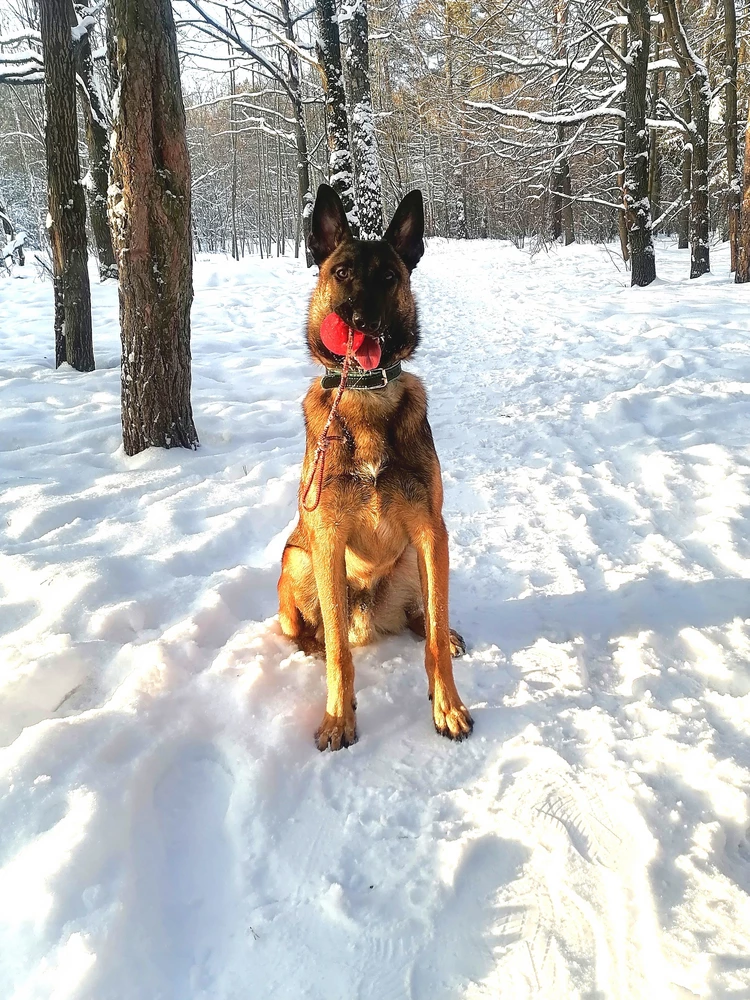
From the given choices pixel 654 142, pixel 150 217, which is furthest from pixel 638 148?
pixel 150 217

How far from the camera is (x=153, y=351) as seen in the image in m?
4.42

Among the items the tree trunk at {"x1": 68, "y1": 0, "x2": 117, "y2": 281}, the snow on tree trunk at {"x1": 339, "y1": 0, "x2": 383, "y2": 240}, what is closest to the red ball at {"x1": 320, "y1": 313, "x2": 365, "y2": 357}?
the tree trunk at {"x1": 68, "y1": 0, "x2": 117, "y2": 281}

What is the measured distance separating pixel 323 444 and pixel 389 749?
114 cm

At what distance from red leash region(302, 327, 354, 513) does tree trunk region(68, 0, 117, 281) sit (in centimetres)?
614

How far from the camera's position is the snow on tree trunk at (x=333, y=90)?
388 inches

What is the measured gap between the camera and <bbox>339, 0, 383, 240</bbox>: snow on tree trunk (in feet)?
29.5

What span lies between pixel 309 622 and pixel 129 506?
203cm

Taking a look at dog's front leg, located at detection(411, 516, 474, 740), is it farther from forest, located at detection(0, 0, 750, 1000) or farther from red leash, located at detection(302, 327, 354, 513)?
red leash, located at detection(302, 327, 354, 513)

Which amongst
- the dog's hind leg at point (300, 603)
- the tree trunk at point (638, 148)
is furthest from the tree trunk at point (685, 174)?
the dog's hind leg at point (300, 603)

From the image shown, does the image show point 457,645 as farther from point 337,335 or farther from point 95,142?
point 95,142

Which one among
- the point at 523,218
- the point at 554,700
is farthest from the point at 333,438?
the point at 523,218

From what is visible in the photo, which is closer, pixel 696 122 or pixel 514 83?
pixel 696 122

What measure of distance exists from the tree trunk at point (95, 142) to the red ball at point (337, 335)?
6030 millimetres

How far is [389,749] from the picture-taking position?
2.09m
